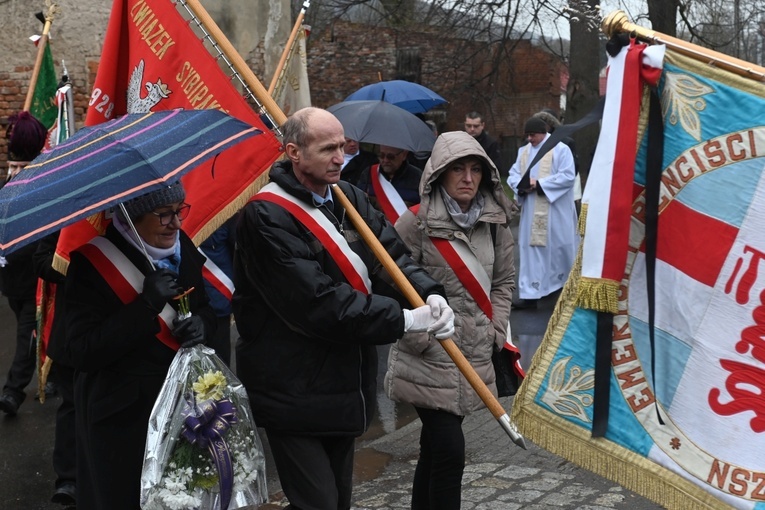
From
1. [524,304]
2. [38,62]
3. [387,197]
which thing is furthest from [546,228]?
[38,62]

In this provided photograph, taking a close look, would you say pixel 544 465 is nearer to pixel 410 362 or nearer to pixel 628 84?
pixel 410 362

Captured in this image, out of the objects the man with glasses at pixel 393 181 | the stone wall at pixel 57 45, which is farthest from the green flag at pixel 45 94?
the stone wall at pixel 57 45

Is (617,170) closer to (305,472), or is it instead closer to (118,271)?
(305,472)

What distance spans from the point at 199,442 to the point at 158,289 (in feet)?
1.72

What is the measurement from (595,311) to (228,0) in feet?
43.6

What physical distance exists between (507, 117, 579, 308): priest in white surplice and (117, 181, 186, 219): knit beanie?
718 cm

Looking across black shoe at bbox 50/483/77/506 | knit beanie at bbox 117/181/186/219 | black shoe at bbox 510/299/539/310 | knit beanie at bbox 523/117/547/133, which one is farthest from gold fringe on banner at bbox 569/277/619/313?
black shoe at bbox 510/299/539/310

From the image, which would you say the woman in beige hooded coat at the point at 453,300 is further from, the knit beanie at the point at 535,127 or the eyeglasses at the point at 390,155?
the knit beanie at the point at 535,127

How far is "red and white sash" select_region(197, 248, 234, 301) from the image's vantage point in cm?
604

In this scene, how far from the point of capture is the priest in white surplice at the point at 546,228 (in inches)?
420

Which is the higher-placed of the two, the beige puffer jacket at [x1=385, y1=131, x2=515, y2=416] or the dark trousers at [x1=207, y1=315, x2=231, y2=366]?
the beige puffer jacket at [x1=385, y1=131, x2=515, y2=416]

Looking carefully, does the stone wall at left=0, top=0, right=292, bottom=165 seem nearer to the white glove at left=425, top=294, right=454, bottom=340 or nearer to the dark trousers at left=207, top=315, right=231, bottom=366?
the dark trousers at left=207, top=315, right=231, bottom=366

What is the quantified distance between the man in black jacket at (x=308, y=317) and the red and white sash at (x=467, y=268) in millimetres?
665

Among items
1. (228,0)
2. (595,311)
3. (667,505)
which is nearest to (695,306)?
(595,311)
